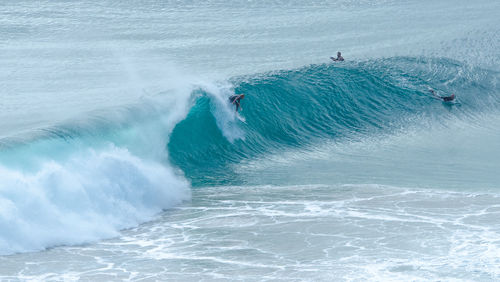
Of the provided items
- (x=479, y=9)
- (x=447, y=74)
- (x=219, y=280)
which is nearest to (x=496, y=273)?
(x=219, y=280)

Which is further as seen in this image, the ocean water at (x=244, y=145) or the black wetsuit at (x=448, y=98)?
the black wetsuit at (x=448, y=98)

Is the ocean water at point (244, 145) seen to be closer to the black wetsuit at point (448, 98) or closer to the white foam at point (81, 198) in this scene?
the white foam at point (81, 198)

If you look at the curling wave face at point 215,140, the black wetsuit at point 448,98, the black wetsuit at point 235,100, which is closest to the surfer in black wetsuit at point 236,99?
Result: the black wetsuit at point 235,100

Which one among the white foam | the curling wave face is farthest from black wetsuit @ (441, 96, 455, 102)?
the white foam

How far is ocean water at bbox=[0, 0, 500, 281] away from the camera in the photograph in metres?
12.8

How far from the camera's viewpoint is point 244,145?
20.5 metres

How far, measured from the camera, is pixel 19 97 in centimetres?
2167

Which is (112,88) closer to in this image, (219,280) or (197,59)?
(197,59)

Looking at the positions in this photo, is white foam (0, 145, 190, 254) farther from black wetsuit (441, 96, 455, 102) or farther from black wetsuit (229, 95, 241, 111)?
black wetsuit (441, 96, 455, 102)

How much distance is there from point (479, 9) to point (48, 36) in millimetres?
21726

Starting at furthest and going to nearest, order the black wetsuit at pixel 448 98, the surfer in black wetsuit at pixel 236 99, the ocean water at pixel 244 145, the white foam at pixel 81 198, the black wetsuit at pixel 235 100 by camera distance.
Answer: the black wetsuit at pixel 448 98 → the black wetsuit at pixel 235 100 → the surfer in black wetsuit at pixel 236 99 → the white foam at pixel 81 198 → the ocean water at pixel 244 145

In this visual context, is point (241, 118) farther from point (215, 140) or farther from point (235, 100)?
point (215, 140)

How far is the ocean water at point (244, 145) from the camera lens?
42.0 ft

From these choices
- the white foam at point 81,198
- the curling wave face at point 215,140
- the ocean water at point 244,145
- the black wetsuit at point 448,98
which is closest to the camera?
the ocean water at point 244,145
